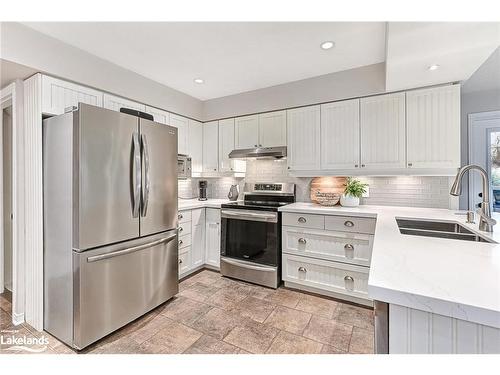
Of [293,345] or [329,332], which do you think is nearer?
[293,345]

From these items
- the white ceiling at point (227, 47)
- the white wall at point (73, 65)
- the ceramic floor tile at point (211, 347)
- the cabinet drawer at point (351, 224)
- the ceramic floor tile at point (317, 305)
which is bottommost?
the ceramic floor tile at point (211, 347)

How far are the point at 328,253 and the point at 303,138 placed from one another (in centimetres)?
143

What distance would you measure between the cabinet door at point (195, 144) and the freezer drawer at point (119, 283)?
1.52 metres

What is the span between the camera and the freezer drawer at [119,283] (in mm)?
1666

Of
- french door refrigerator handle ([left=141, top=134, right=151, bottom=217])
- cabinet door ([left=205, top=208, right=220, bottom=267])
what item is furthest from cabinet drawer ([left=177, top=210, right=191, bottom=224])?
french door refrigerator handle ([left=141, top=134, right=151, bottom=217])

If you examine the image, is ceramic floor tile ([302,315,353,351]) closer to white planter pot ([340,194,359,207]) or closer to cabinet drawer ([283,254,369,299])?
cabinet drawer ([283,254,369,299])

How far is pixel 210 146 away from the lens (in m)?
3.73

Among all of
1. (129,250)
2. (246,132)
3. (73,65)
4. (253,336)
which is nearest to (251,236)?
(253,336)

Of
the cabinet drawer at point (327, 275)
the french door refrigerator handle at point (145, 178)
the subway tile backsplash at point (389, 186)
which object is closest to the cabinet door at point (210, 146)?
the subway tile backsplash at point (389, 186)

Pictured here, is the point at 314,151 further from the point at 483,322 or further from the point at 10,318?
the point at 10,318

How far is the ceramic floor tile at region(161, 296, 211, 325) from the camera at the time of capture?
214 cm

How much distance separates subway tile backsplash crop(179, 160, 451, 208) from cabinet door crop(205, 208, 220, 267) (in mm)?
705

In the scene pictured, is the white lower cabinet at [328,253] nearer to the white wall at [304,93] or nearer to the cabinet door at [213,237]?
the cabinet door at [213,237]

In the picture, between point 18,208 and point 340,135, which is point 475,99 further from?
point 18,208
